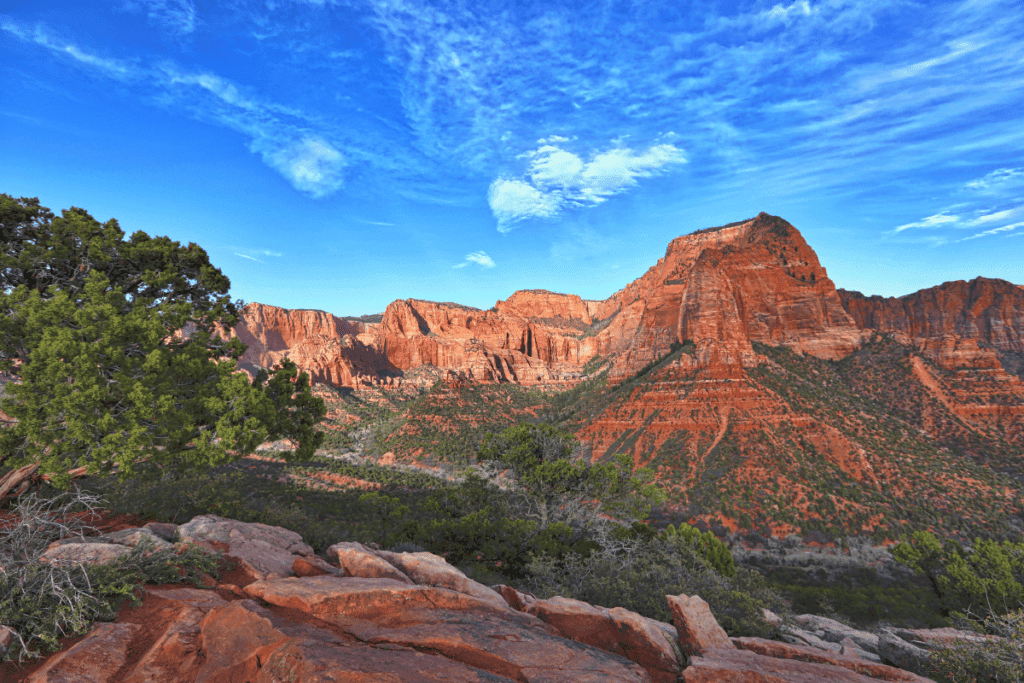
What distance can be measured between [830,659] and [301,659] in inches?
388

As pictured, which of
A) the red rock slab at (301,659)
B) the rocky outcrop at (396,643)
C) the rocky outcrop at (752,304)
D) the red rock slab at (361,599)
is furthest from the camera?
the rocky outcrop at (752,304)

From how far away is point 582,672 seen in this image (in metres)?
6.25

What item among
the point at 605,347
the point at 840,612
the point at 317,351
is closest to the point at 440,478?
the point at 840,612

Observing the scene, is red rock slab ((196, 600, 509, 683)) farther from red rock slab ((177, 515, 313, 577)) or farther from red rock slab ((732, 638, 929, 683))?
red rock slab ((732, 638, 929, 683))

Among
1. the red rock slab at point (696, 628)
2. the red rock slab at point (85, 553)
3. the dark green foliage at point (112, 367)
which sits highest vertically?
the dark green foliage at point (112, 367)

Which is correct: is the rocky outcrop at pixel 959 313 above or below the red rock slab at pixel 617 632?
above

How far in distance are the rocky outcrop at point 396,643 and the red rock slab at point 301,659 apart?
0.02 m

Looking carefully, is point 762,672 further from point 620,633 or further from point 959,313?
point 959,313

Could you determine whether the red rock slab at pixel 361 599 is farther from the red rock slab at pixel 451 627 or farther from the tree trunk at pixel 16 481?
the tree trunk at pixel 16 481

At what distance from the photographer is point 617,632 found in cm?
883

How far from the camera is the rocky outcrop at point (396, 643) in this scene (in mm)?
5586

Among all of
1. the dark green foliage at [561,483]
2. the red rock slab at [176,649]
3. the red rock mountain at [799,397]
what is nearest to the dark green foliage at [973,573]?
the red rock mountain at [799,397]

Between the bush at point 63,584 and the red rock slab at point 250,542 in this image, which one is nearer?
the bush at point 63,584

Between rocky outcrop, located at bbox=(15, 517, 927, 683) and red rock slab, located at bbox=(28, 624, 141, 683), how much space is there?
0.05ft
